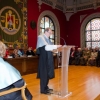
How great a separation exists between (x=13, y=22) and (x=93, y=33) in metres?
5.70

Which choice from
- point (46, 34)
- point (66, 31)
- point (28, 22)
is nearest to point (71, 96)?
point (46, 34)

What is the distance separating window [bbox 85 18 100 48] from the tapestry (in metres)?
4.82

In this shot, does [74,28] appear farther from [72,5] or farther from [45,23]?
[45,23]

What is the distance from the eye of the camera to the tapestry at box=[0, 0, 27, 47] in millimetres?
7333

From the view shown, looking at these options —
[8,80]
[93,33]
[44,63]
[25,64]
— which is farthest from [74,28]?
[8,80]

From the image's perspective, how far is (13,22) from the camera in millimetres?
7801

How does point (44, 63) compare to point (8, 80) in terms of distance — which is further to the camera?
point (44, 63)

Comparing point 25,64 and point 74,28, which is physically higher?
point 74,28

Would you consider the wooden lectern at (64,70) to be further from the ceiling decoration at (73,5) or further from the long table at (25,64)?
the ceiling decoration at (73,5)

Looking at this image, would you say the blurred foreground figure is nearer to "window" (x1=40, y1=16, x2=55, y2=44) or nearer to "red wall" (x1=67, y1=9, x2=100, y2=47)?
"window" (x1=40, y1=16, x2=55, y2=44)

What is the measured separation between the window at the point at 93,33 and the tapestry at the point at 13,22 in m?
4.82

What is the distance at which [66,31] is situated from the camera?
11.8 meters

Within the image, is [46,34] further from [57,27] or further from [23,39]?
[57,27]

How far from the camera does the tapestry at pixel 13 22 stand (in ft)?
24.1
